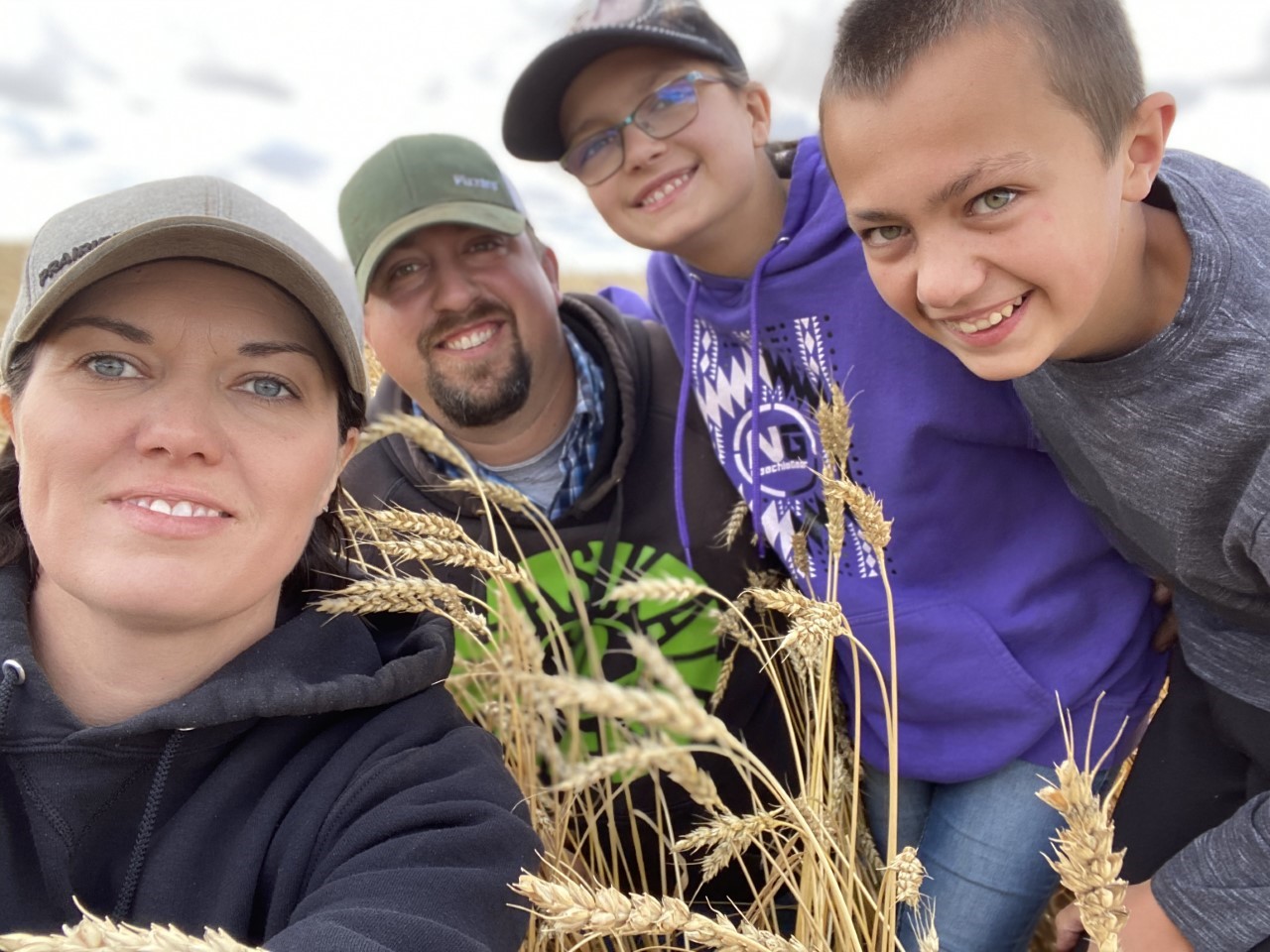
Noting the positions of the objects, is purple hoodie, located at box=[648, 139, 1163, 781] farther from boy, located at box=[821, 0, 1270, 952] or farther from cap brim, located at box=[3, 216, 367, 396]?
cap brim, located at box=[3, 216, 367, 396]

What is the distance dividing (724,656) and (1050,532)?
0.89 meters

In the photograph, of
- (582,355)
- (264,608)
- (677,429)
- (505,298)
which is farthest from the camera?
(582,355)

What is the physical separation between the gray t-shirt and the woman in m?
1.25

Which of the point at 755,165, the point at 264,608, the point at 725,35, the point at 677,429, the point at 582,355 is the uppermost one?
the point at 725,35

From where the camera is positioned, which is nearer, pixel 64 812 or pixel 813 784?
pixel 64 812

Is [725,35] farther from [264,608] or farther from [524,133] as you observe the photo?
[264,608]

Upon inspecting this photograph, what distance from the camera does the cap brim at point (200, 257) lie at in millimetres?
1296

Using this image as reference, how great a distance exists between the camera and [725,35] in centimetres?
222

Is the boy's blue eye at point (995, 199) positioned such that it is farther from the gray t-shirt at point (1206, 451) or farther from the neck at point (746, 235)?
the neck at point (746, 235)

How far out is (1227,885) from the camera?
1.59 meters

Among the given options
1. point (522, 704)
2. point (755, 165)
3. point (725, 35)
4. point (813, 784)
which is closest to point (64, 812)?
point (522, 704)

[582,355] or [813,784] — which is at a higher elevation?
[582,355]

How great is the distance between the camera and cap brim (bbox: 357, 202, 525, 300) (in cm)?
→ 245

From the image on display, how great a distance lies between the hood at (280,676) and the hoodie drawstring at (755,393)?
2.97 feet
